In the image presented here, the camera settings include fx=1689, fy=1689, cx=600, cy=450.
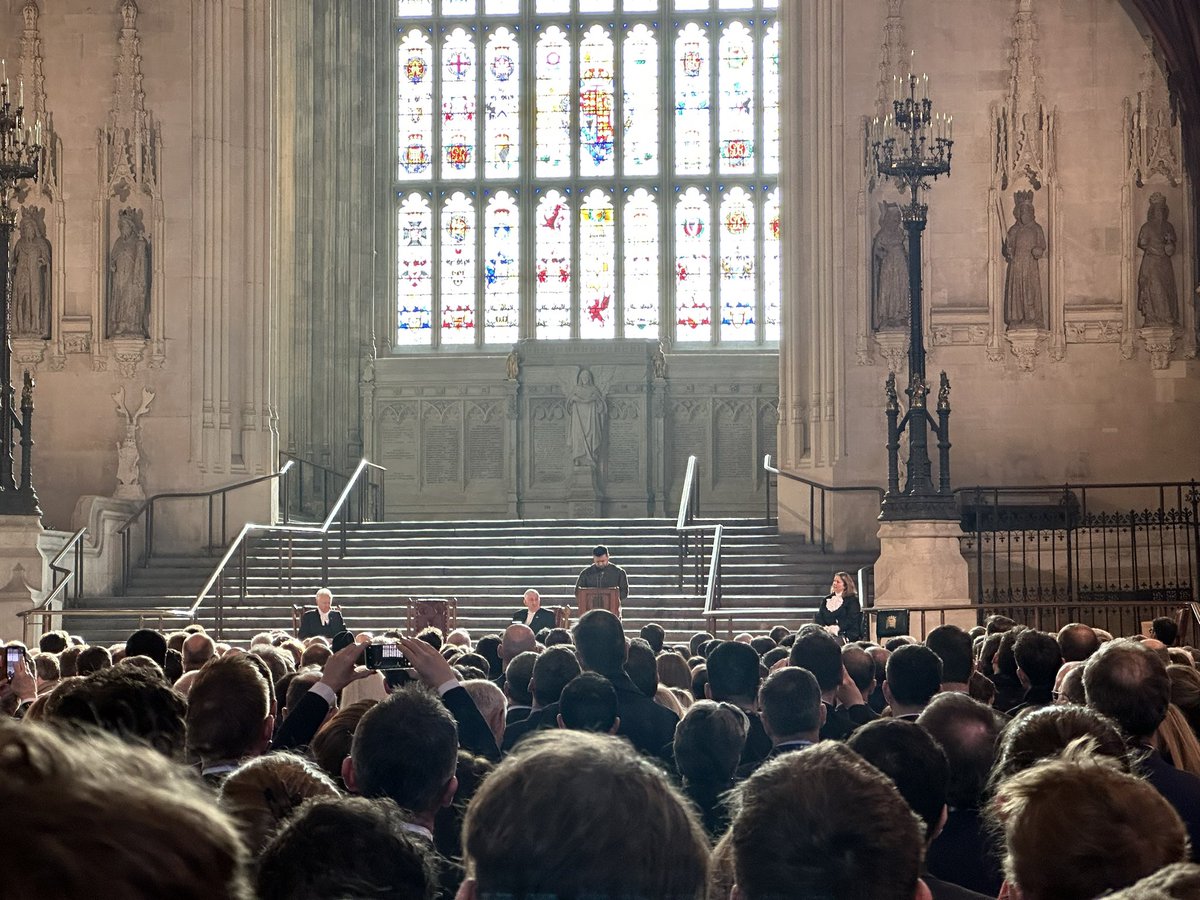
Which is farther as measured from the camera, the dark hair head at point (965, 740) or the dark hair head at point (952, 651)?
the dark hair head at point (952, 651)

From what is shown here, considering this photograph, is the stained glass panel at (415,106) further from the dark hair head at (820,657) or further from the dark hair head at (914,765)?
the dark hair head at (914,765)

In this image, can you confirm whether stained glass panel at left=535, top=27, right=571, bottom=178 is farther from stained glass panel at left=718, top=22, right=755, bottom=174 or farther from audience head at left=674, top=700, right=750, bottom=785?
audience head at left=674, top=700, right=750, bottom=785

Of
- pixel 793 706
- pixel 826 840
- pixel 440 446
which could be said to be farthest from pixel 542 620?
pixel 440 446

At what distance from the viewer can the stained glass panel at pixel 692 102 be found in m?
28.5

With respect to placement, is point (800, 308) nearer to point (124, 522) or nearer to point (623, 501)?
point (623, 501)

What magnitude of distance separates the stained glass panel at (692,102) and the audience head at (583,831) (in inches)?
1072

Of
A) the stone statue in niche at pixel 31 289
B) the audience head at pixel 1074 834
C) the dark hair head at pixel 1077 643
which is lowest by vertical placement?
the dark hair head at pixel 1077 643

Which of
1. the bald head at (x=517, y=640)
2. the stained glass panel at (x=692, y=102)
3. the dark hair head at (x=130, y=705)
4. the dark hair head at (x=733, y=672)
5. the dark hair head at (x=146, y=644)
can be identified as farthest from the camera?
the stained glass panel at (x=692, y=102)

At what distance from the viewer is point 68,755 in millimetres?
1062

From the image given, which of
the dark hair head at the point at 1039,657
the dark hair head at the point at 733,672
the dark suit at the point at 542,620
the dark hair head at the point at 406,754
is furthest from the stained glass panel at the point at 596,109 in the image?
the dark hair head at the point at 406,754

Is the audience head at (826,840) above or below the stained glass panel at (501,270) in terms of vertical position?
below

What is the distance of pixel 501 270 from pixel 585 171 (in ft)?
7.24

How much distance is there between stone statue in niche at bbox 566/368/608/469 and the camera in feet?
88.1

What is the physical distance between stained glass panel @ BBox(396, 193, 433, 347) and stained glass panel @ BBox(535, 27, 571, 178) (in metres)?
2.19
